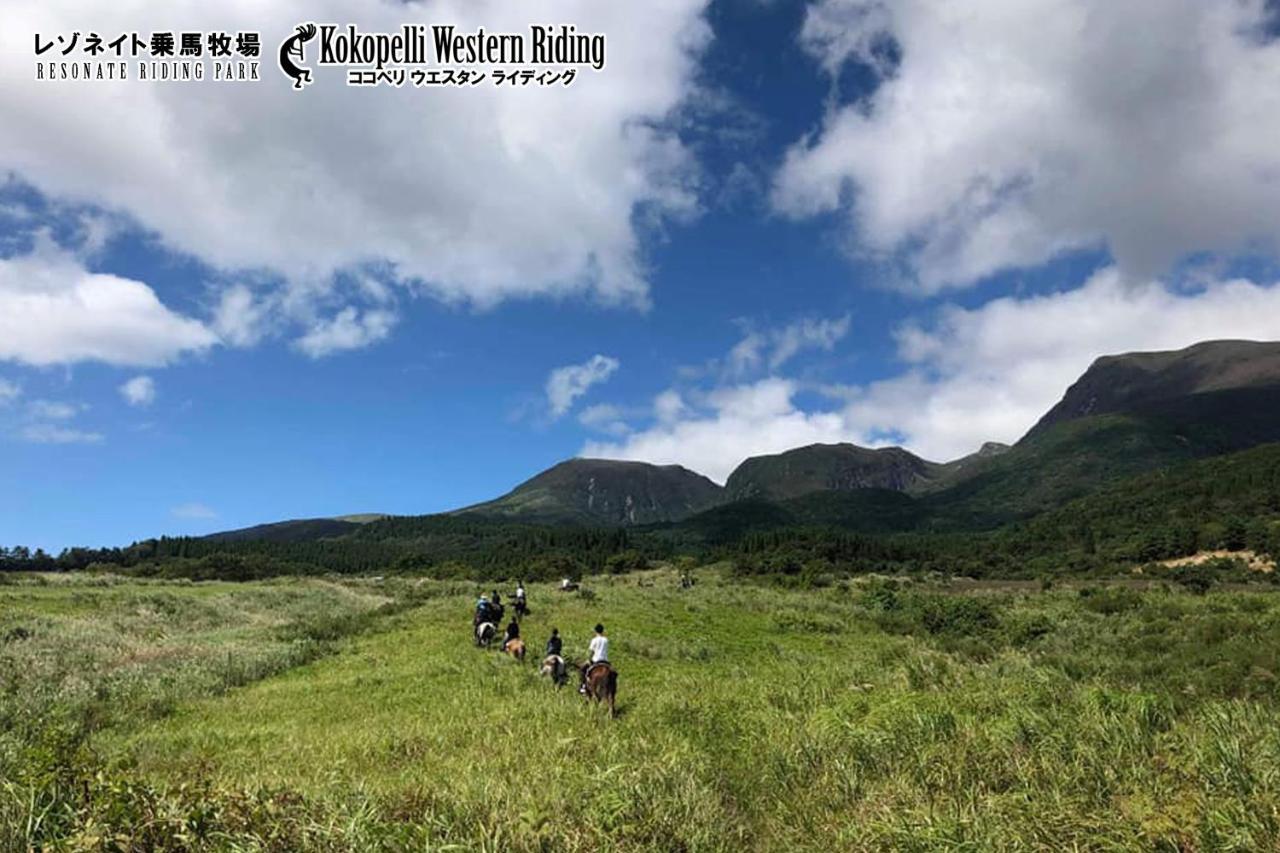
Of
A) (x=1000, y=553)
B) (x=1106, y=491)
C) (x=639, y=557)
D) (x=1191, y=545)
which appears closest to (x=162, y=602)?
(x=639, y=557)

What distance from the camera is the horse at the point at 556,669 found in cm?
2245

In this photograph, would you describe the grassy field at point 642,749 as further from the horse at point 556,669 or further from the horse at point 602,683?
the horse at point 556,669

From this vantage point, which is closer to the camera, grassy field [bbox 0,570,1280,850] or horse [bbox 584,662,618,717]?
grassy field [bbox 0,570,1280,850]

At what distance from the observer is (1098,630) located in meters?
40.2

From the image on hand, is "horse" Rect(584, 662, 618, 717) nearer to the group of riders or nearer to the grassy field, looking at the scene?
the group of riders

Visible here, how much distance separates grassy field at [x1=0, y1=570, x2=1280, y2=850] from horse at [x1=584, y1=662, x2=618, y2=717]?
39.3 inches

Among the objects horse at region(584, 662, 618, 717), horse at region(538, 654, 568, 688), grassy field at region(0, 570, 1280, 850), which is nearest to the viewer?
grassy field at region(0, 570, 1280, 850)

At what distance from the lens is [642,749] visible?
12359 millimetres

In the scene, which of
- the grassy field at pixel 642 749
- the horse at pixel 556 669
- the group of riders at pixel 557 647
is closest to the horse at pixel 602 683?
the group of riders at pixel 557 647

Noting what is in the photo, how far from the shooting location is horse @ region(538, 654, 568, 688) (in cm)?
2245

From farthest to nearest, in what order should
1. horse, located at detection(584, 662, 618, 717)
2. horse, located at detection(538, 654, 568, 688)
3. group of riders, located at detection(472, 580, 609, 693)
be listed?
horse, located at detection(538, 654, 568, 688)
group of riders, located at detection(472, 580, 609, 693)
horse, located at detection(584, 662, 618, 717)

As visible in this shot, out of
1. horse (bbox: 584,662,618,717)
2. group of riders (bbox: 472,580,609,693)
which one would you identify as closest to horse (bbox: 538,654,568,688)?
group of riders (bbox: 472,580,609,693)

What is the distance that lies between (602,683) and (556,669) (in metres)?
4.28

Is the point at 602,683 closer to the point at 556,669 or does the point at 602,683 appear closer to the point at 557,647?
the point at 556,669
